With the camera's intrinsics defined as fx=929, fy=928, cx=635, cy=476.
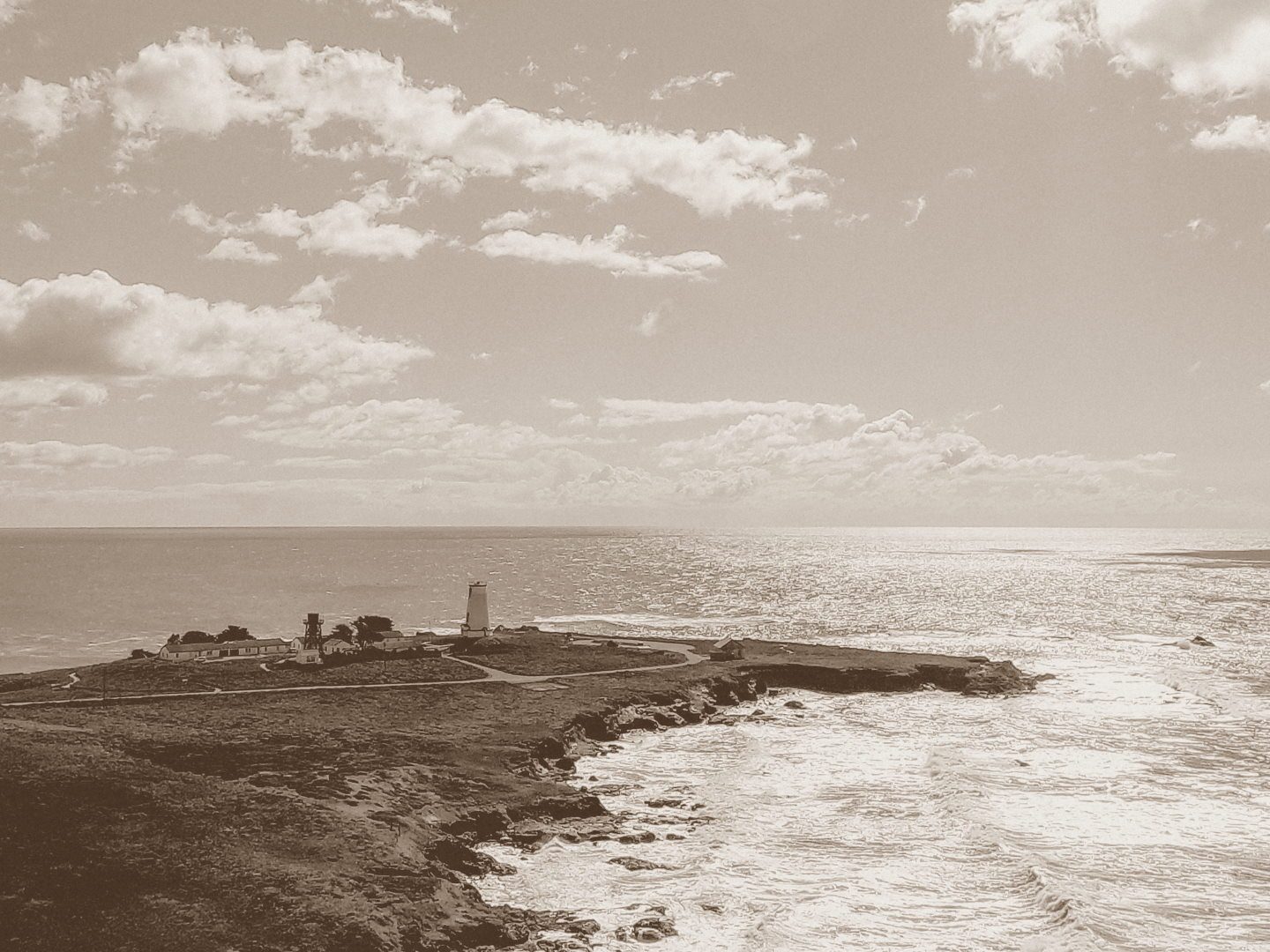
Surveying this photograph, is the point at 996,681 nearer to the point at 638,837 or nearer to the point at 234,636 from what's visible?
the point at 638,837

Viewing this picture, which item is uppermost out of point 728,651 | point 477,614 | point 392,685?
point 477,614

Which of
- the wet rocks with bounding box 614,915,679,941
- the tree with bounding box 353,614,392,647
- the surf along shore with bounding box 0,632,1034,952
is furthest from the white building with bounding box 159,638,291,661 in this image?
the wet rocks with bounding box 614,915,679,941

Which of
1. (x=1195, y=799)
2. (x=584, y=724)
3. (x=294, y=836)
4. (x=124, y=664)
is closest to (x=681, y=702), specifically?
(x=584, y=724)

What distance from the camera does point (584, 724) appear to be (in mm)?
49062

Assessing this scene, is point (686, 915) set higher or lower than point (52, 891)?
lower

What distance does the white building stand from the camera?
219 feet

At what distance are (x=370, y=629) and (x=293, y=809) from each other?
45.6 m

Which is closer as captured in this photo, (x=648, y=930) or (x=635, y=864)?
(x=648, y=930)

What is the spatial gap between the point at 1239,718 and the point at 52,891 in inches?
2446

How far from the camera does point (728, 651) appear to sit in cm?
7269

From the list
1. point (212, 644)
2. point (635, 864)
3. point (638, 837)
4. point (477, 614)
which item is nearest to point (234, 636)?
point (212, 644)

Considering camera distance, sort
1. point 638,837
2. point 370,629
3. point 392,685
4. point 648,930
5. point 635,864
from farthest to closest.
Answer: point 370,629, point 392,685, point 638,837, point 635,864, point 648,930

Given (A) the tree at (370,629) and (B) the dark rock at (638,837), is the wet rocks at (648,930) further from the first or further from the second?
(A) the tree at (370,629)

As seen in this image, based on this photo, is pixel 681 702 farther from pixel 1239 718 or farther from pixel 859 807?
pixel 1239 718
